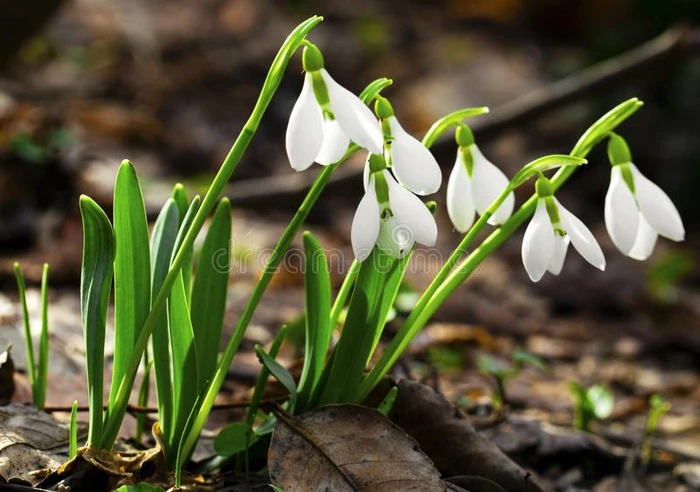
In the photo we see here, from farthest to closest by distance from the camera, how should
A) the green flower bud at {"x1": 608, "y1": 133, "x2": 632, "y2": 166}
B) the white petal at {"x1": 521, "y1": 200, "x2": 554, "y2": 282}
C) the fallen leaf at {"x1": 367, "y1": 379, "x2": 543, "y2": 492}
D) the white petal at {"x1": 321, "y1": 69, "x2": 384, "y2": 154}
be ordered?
the fallen leaf at {"x1": 367, "y1": 379, "x2": 543, "y2": 492}, the green flower bud at {"x1": 608, "y1": 133, "x2": 632, "y2": 166}, the white petal at {"x1": 521, "y1": 200, "x2": 554, "y2": 282}, the white petal at {"x1": 321, "y1": 69, "x2": 384, "y2": 154}

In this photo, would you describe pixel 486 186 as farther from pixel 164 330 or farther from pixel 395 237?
pixel 164 330

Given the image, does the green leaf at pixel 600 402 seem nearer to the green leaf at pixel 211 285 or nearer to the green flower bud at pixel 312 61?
the green leaf at pixel 211 285

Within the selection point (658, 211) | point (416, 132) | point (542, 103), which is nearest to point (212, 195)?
point (658, 211)

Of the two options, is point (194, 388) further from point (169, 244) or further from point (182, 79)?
point (182, 79)

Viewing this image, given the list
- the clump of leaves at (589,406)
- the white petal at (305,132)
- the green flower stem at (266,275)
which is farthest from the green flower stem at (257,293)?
the clump of leaves at (589,406)

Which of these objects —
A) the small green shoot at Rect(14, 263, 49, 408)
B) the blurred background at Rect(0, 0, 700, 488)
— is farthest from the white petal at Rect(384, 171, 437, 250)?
the blurred background at Rect(0, 0, 700, 488)

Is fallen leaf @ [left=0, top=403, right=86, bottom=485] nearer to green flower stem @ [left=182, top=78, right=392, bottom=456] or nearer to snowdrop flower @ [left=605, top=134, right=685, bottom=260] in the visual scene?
green flower stem @ [left=182, top=78, right=392, bottom=456]

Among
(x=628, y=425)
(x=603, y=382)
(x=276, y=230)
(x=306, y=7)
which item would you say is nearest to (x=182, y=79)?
(x=306, y=7)
